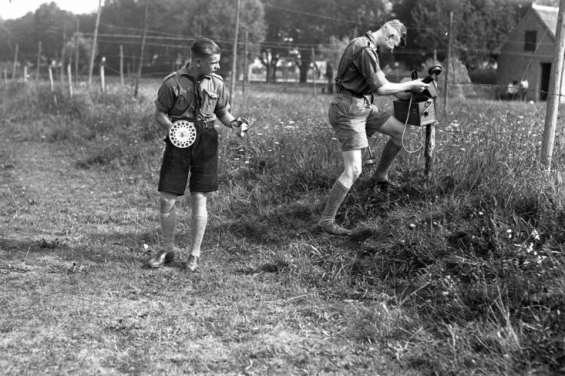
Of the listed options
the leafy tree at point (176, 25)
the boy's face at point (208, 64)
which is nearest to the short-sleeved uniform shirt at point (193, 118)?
the boy's face at point (208, 64)

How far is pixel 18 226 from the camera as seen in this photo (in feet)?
21.4

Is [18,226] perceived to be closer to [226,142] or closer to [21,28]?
[226,142]

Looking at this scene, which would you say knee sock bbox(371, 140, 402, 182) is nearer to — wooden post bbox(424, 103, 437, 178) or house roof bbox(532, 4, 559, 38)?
wooden post bbox(424, 103, 437, 178)

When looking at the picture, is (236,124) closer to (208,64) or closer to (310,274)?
(208,64)

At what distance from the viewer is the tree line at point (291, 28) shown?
36.2 metres

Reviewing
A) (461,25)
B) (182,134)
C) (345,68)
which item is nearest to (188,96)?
(182,134)

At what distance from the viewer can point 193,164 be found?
5.18 meters

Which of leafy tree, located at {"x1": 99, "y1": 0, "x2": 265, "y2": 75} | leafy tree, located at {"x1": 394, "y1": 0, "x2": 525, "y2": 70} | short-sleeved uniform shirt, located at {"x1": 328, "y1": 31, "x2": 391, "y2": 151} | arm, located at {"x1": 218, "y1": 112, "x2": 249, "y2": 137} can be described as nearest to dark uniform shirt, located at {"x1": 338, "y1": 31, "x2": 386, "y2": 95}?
short-sleeved uniform shirt, located at {"x1": 328, "y1": 31, "x2": 391, "y2": 151}

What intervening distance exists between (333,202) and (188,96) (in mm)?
Result: 1555

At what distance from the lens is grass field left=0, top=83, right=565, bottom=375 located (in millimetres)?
3498

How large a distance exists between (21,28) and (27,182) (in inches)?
587

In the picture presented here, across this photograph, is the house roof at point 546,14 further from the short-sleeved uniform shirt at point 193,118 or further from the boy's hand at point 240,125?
the short-sleeved uniform shirt at point 193,118

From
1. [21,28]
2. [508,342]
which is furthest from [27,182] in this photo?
[21,28]

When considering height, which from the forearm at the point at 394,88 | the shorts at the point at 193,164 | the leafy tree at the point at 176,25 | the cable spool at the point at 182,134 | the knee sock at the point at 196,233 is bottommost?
the knee sock at the point at 196,233
